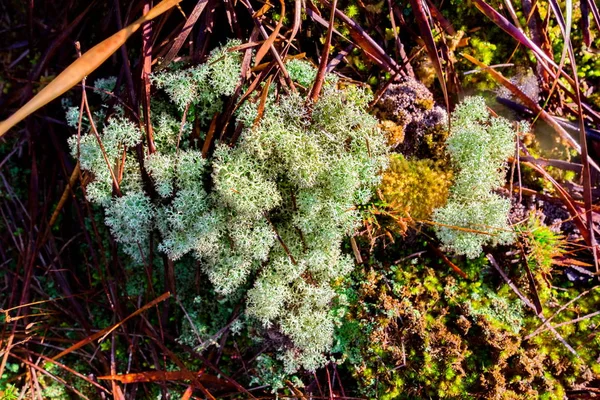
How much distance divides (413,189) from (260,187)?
2.89ft

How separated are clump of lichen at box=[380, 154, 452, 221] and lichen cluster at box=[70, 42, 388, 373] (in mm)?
105

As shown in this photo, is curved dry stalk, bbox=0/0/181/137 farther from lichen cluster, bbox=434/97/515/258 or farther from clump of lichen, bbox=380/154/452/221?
lichen cluster, bbox=434/97/515/258

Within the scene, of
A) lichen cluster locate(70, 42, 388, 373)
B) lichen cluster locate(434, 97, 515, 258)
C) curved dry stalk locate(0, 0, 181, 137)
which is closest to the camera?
curved dry stalk locate(0, 0, 181, 137)

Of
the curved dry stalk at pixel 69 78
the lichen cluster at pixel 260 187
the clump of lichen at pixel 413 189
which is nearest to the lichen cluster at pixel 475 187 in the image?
the clump of lichen at pixel 413 189

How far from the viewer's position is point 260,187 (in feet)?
7.42

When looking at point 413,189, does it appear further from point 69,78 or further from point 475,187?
point 69,78

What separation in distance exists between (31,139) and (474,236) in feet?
9.18

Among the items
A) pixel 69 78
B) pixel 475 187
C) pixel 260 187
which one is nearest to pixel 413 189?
pixel 475 187

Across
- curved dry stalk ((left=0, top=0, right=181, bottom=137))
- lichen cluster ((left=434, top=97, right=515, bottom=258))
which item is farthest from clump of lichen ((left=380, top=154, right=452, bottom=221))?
curved dry stalk ((left=0, top=0, right=181, bottom=137))

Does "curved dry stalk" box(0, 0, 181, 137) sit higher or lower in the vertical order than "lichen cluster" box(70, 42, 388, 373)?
higher

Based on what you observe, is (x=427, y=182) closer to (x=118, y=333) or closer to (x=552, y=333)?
(x=552, y=333)

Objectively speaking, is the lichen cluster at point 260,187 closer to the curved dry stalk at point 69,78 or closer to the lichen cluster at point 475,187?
the lichen cluster at point 475,187

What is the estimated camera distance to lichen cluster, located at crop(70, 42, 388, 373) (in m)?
2.29

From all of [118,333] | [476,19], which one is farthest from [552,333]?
[118,333]
